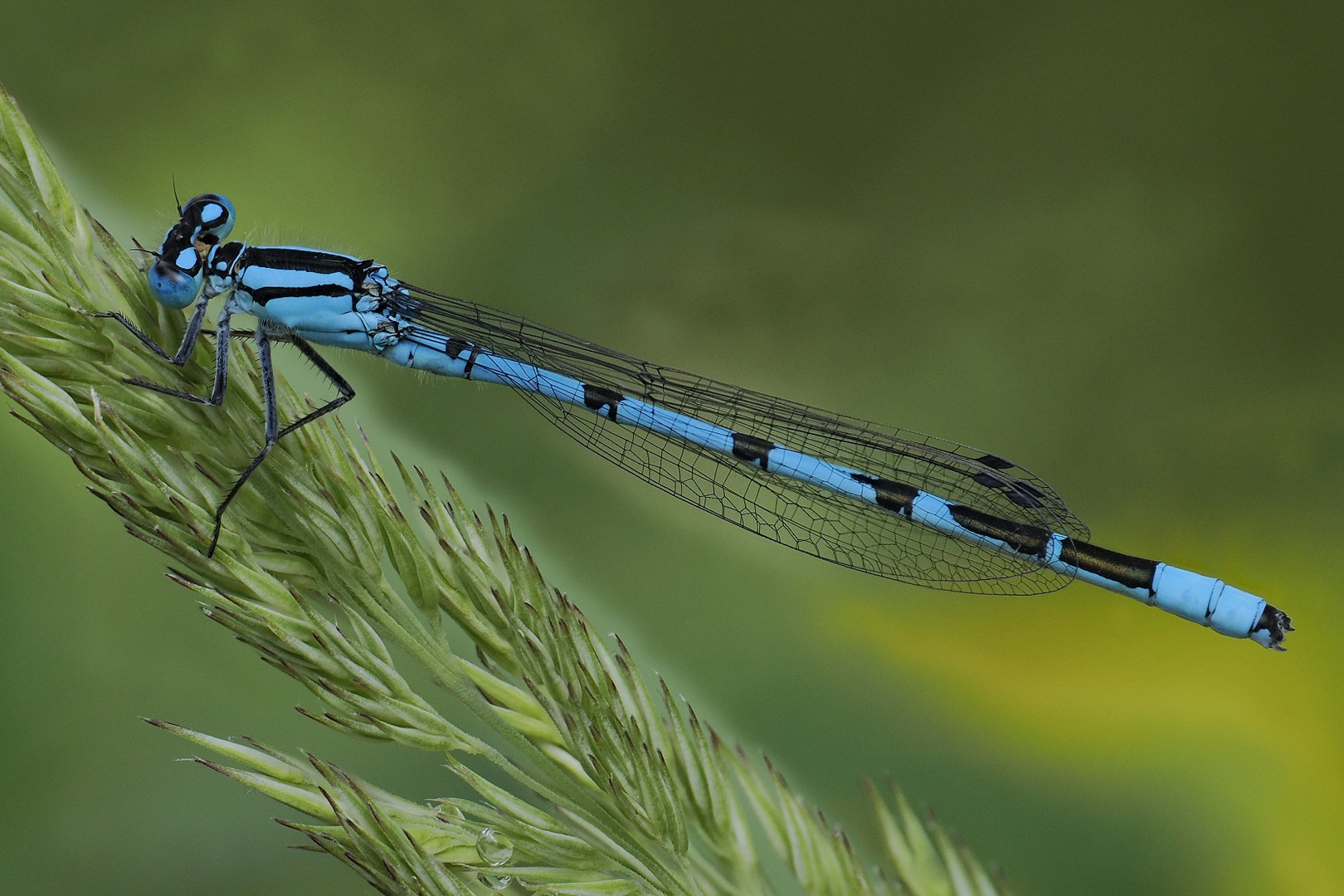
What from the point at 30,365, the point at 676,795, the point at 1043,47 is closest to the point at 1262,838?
the point at 676,795

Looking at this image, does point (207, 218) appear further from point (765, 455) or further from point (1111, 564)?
point (1111, 564)

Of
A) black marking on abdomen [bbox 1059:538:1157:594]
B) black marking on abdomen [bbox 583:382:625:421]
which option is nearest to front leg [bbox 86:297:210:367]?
black marking on abdomen [bbox 583:382:625:421]

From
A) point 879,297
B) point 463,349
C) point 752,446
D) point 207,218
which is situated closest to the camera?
point 207,218

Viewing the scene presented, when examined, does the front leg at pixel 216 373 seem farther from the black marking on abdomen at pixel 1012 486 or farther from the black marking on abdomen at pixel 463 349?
the black marking on abdomen at pixel 1012 486

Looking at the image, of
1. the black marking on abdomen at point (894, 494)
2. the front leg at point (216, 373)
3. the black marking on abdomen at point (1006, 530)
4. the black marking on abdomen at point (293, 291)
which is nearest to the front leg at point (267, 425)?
the front leg at point (216, 373)

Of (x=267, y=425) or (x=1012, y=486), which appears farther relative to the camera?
(x=1012, y=486)

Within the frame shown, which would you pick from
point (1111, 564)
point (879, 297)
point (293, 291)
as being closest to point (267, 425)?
point (293, 291)

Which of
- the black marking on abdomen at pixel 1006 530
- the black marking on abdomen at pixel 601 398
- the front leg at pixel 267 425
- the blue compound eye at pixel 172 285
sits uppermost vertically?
the black marking on abdomen at pixel 1006 530

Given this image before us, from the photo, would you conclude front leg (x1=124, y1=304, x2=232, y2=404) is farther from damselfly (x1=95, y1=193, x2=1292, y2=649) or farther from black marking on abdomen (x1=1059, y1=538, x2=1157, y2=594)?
black marking on abdomen (x1=1059, y1=538, x2=1157, y2=594)
